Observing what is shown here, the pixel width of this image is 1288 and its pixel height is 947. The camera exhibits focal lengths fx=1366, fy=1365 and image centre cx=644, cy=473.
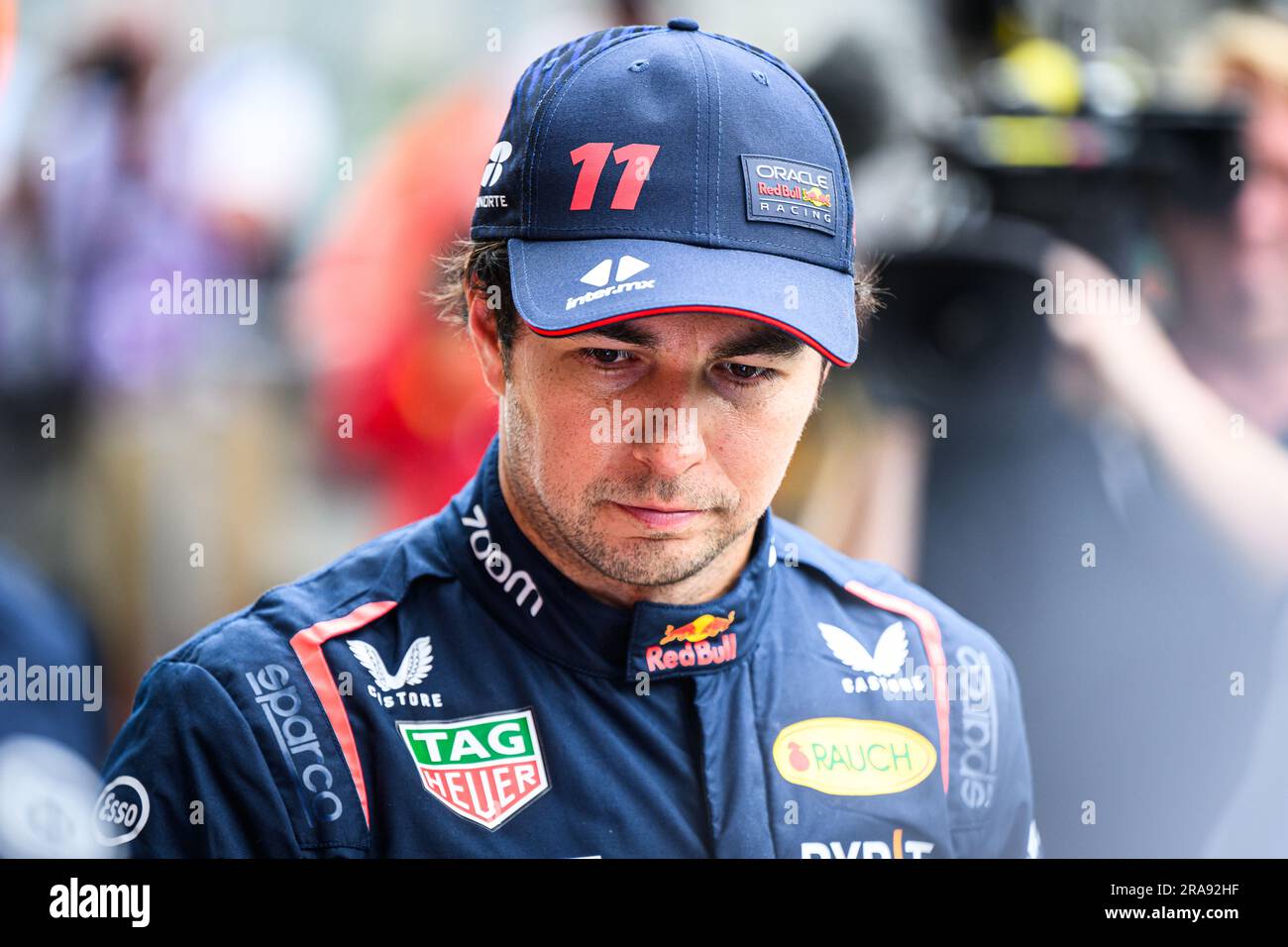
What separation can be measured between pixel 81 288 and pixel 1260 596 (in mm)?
1723

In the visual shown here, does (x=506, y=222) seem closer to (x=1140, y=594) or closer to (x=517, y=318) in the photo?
(x=517, y=318)

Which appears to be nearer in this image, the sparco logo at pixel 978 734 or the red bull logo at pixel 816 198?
the red bull logo at pixel 816 198

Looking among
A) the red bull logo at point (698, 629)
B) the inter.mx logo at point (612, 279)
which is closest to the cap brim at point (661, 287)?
the inter.mx logo at point (612, 279)

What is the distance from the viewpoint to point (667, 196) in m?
1.00

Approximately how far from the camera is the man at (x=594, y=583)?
96 cm

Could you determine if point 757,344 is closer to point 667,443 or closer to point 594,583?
point 667,443

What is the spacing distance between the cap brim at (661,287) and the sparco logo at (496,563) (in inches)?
6.9

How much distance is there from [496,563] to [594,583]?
3.0 inches

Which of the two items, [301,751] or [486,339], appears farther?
[486,339]

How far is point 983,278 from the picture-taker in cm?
178

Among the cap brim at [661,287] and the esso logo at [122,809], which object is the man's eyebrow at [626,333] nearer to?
the cap brim at [661,287]

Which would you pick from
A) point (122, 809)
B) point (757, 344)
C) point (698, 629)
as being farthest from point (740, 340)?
point (122, 809)

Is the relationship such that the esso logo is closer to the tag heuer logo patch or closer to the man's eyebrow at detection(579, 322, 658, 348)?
the tag heuer logo patch

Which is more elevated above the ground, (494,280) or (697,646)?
(494,280)
